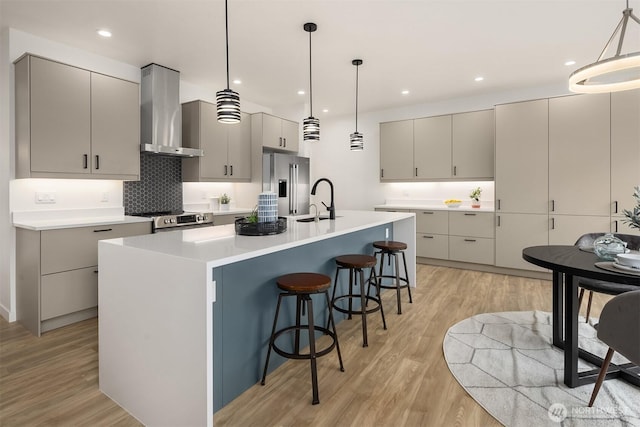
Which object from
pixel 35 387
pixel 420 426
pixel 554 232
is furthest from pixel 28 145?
pixel 554 232

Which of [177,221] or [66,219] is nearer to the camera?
[66,219]

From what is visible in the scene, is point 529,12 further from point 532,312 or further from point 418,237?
point 418,237

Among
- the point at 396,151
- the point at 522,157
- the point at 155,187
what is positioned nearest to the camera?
the point at 155,187

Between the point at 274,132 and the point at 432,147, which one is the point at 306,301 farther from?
the point at 432,147

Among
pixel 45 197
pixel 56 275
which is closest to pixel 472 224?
pixel 56 275

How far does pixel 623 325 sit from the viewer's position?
1.62 metres

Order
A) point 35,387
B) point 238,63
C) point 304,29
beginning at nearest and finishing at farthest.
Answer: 1. point 35,387
2. point 304,29
3. point 238,63

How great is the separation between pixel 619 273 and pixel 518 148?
3349 mm

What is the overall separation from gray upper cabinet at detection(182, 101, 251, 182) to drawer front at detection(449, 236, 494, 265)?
3518mm

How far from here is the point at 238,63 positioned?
410 cm

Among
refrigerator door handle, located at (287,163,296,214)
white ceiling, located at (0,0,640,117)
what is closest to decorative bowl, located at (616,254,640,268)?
white ceiling, located at (0,0,640,117)

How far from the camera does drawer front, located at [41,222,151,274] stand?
116 inches

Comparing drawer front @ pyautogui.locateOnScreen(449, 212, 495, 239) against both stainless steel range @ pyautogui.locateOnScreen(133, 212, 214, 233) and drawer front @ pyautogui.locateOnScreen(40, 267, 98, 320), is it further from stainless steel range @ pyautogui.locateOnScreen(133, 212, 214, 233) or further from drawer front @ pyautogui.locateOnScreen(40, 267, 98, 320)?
drawer front @ pyautogui.locateOnScreen(40, 267, 98, 320)

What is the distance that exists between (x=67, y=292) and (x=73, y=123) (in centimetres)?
160
